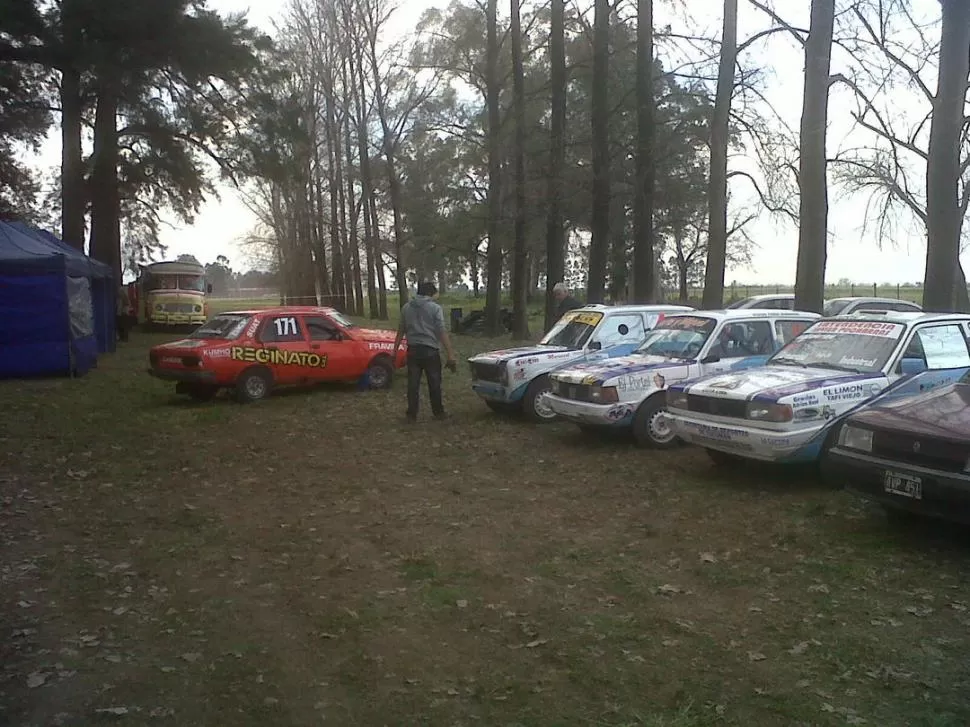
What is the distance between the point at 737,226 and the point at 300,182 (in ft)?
80.3

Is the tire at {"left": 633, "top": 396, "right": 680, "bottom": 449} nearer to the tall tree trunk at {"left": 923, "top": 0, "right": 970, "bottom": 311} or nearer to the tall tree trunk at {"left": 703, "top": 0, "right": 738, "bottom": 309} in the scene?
the tall tree trunk at {"left": 923, "top": 0, "right": 970, "bottom": 311}

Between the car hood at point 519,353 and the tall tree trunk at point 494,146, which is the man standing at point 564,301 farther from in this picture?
the tall tree trunk at point 494,146

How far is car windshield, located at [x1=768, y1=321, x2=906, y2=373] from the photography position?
9.00 metres

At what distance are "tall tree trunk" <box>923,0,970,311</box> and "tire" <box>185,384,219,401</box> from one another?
1182 centimetres

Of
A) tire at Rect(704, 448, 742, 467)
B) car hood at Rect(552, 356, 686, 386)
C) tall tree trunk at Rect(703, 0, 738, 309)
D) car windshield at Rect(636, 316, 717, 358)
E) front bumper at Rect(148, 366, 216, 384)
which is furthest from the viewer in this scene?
tall tree trunk at Rect(703, 0, 738, 309)

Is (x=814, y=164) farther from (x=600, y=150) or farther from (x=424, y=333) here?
(x=600, y=150)

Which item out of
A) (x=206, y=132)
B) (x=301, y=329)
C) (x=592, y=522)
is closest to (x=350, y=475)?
(x=592, y=522)

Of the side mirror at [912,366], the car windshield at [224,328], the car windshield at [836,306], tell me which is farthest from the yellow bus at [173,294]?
the side mirror at [912,366]

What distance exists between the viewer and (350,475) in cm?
996

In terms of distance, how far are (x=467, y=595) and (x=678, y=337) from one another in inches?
249

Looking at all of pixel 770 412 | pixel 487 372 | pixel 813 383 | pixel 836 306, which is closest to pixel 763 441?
pixel 770 412

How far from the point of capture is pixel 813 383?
8.59 m

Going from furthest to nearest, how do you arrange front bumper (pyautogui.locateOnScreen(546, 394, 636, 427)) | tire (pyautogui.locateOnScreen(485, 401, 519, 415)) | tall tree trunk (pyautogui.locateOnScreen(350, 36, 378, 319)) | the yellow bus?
tall tree trunk (pyautogui.locateOnScreen(350, 36, 378, 319))
the yellow bus
tire (pyautogui.locateOnScreen(485, 401, 519, 415))
front bumper (pyautogui.locateOnScreen(546, 394, 636, 427))

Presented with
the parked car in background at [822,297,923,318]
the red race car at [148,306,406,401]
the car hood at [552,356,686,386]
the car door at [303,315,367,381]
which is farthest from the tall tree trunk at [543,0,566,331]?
the car hood at [552,356,686,386]
